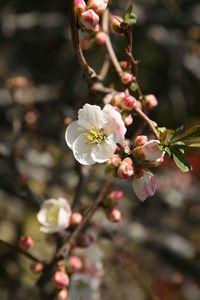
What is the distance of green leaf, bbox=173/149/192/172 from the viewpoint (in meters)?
1.22

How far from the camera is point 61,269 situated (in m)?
1.70

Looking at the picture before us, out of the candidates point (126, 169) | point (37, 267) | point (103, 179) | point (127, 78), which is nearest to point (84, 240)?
point (37, 267)

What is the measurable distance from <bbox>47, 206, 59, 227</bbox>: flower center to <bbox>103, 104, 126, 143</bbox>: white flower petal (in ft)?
2.08

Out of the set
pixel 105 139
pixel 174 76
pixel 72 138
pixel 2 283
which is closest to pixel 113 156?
pixel 105 139

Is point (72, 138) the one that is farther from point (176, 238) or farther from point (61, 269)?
point (176, 238)

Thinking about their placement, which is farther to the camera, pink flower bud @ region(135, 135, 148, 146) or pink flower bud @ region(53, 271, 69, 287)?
pink flower bud @ region(53, 271, 69, 287)

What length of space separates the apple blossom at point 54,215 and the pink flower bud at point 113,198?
175mm

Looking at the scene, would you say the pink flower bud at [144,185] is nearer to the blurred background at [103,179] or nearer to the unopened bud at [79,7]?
the unopened bud at [79,7]

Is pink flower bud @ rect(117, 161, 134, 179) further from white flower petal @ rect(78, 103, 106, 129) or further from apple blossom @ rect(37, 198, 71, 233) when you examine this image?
apple blossom @ rect(37, 198, 71, 233)

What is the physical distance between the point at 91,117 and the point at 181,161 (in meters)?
0.35

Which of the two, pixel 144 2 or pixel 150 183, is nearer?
pixel 150 183

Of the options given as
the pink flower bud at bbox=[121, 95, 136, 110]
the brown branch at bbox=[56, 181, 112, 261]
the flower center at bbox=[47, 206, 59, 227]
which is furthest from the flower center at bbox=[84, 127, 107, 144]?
the flower center at bbox=[47, 206, 59, 227]

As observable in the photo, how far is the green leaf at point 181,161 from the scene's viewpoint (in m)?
1.22

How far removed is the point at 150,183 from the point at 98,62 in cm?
324
